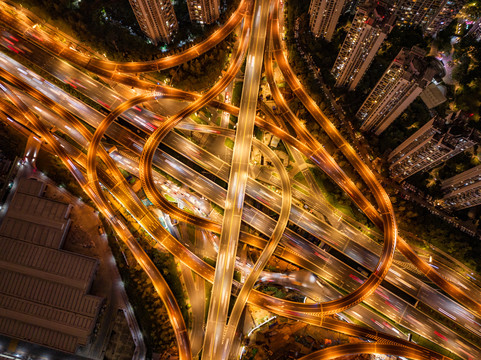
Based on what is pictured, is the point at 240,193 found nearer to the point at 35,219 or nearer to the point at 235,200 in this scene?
the point at 235,200

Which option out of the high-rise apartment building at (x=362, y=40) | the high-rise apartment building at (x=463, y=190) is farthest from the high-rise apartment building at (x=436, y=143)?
the high-rise apartment building at (x=362, y=40)

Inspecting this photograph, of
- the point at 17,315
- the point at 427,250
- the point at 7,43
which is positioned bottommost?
the point at 17,315

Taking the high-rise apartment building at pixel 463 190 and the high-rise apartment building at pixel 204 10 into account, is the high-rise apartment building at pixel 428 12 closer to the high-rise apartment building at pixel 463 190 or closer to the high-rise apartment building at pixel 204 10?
the high-rise apartment building at pixel 463 190

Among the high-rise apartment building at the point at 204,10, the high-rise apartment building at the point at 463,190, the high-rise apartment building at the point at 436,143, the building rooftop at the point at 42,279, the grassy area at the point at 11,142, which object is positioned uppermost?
the high-rise apartment building at the point at 204,10

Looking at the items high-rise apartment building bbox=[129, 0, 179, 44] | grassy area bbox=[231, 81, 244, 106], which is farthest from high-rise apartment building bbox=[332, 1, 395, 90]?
high-rise apartment building bbox=[129, 0, 179, 44]

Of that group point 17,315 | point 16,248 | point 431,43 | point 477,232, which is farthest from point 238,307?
point 431,43

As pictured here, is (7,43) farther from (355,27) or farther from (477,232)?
(477,232)

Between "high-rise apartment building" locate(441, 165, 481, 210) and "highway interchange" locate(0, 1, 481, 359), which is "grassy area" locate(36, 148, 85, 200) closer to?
"highway interchange" locate(0, 1, 481, 359)
